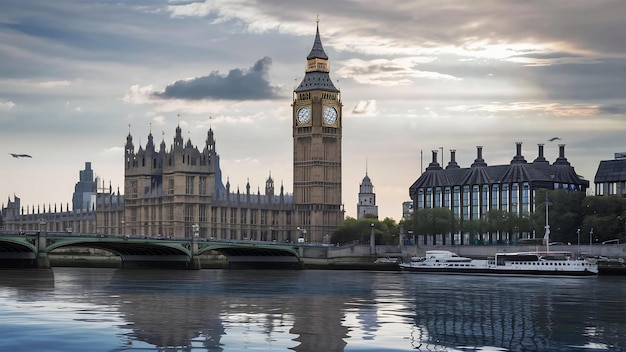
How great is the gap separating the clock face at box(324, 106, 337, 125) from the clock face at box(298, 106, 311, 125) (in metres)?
2.55

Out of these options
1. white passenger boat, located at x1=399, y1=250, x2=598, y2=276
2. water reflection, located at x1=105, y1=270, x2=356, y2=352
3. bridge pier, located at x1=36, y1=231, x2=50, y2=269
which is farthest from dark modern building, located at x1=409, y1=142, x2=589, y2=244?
water reflection, located at x1=105, y1=270, x2=356, y2=352

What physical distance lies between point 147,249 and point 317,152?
59772 mm

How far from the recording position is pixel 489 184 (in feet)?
533

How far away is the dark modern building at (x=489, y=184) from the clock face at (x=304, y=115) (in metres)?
18.9

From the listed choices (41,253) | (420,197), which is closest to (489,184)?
(420,197)

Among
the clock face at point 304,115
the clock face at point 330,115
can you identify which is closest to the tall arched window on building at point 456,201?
the clock face at point 330,115

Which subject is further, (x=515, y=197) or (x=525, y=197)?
(x=515, y=197)

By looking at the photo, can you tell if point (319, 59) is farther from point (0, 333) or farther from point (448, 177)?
point (0, 333)

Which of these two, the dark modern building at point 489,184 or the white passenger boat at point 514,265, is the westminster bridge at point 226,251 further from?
the dark modern building at point 489,184

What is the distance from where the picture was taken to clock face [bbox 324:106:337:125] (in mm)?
179000

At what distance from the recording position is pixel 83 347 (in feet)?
111

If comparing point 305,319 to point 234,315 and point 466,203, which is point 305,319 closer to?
point 234,315

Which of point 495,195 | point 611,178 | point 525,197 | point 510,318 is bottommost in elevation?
point 510,318

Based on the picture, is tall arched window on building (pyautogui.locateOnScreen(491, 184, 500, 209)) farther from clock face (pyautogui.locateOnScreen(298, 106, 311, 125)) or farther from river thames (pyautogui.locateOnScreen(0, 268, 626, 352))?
river thames (pyautogui.locateOnScreen(0, 268, 626, 352))
